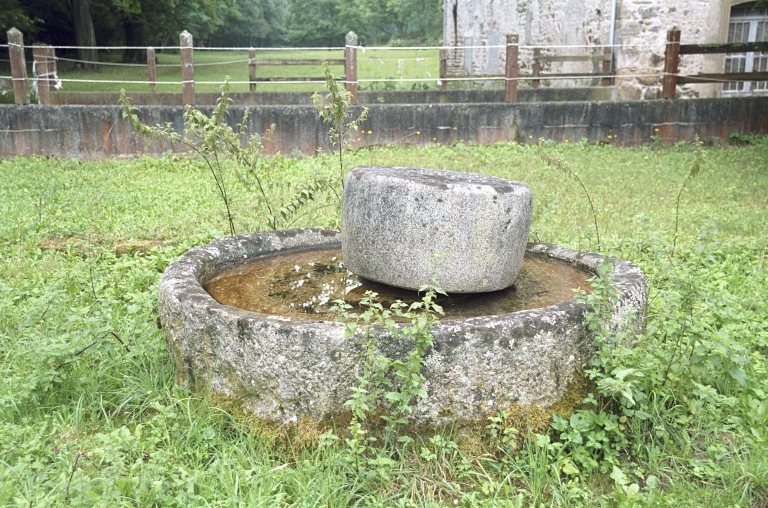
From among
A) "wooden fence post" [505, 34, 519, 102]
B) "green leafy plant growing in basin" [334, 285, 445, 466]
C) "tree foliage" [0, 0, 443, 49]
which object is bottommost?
"green leafy plant growing in basin" [334, 285, 445, 466]

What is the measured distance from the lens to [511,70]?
37.8ft

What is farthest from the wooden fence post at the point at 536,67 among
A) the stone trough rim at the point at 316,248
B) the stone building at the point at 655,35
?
the stone trough rim at the point at 316,248

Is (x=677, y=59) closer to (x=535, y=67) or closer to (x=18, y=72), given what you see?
(x=535, y=67)

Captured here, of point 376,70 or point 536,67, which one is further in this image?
point 376,70

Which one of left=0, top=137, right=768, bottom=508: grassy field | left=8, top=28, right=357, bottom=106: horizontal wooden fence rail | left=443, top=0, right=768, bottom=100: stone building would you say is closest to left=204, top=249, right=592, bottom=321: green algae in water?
left=0, top=137, right=768, bottom=508: grassy field

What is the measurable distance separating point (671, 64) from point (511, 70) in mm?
2812

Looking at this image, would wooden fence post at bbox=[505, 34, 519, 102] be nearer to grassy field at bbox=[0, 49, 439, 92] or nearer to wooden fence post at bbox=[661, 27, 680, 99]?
wooden fence post at bbox=[661, 27, 680, 99]

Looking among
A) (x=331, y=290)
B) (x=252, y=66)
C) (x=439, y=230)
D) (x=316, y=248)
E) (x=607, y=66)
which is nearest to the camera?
(x=439, y=230)

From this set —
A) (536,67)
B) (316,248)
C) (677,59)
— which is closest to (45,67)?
(316,248)

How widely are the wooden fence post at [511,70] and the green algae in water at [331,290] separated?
297 inches

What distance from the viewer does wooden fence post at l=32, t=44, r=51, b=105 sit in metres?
10.8

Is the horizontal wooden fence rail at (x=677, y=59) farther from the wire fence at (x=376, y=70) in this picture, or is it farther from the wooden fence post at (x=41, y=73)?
the wooden fence post at (x=41, y=73)

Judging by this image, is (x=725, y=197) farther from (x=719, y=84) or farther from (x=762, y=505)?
(x=719, y=84)

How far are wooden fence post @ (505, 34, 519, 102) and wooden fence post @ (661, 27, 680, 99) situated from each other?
2.60 metres
